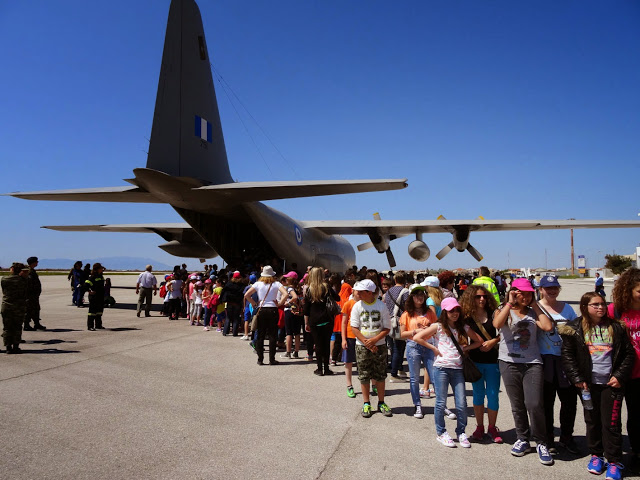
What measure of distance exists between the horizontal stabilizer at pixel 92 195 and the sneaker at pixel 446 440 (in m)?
10.4

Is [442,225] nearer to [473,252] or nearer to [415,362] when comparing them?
[473,252]

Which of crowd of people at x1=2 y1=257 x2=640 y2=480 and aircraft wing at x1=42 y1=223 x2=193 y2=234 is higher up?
aircraft wing at x1=42 y1=223 x2=193 y2=234

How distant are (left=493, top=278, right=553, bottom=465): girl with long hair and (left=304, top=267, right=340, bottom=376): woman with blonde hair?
3042mm

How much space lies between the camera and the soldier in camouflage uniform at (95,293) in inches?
384

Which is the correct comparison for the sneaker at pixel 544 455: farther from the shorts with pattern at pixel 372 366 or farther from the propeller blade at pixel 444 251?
the propeller blade at pixel 444 251

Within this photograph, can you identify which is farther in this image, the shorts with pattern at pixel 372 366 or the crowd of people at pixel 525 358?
the shorts with pattern at pixel 372 366

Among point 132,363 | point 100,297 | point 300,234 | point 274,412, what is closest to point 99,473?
point 274,412

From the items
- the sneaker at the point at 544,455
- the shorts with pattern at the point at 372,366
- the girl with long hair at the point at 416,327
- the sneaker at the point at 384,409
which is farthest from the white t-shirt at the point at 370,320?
the sneaker at the point at 544,455

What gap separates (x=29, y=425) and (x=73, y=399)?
0.84m

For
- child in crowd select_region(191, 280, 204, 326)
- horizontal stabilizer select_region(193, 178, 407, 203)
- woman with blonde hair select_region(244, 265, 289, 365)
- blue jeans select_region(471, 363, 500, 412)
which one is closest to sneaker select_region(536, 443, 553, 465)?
blue jeans select_region(471, 363, 500, 412)

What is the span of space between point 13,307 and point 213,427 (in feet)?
18.1

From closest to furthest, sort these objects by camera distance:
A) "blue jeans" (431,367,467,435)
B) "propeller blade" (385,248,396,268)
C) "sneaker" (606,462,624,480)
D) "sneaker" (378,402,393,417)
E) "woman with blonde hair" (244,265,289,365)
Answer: "sneaker" (606,462,624,480) < "blue jeans" (431,367,467,435) < "sneaker" (378,402,393,417) < "woman with blonde hair" (244,265,289,365) < "propeller blade" (385,248,396,268)

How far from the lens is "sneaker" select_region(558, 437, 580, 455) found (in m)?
3.74

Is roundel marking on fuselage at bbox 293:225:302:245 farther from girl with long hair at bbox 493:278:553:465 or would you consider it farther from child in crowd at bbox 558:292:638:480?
child in crowd at bbox 558:292:638:480
